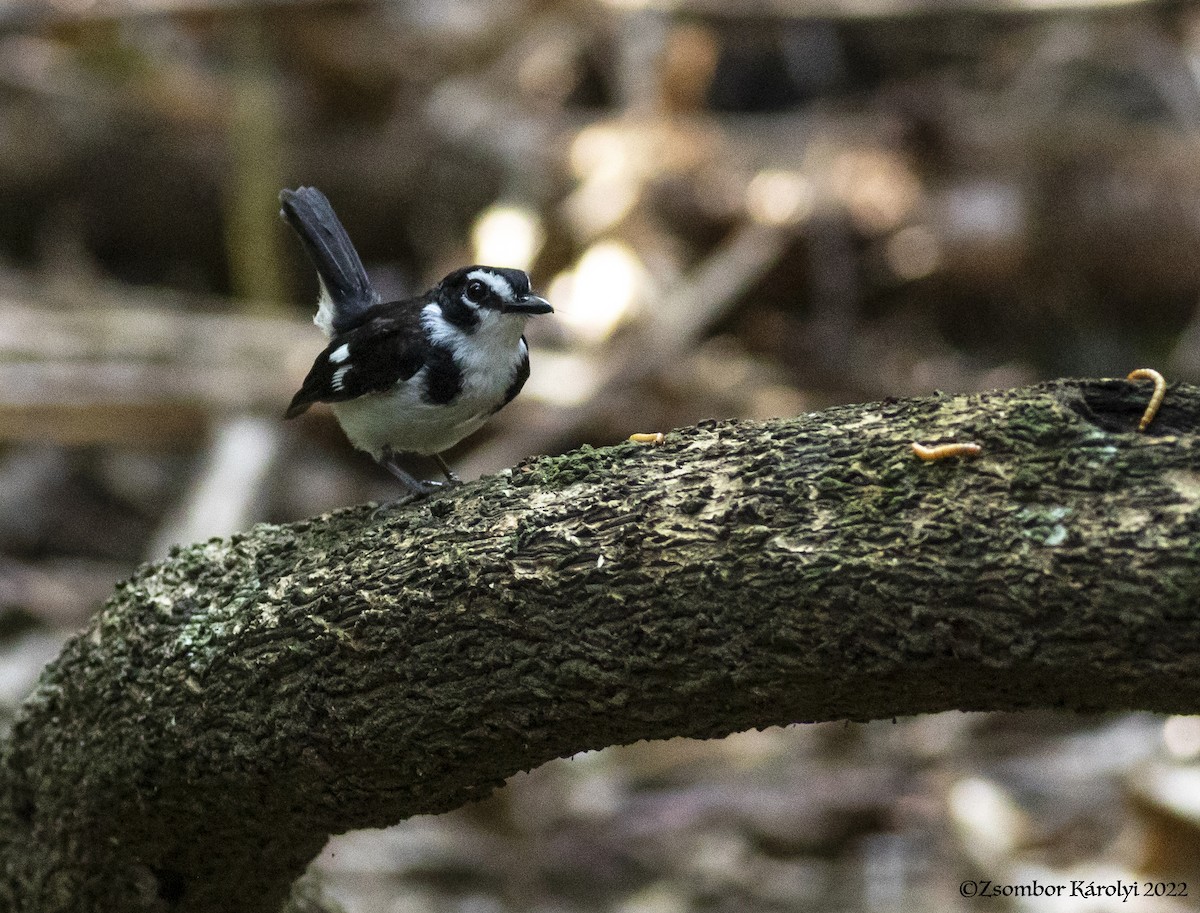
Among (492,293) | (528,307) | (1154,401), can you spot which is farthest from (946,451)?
(492,293)

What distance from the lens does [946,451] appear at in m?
2.38

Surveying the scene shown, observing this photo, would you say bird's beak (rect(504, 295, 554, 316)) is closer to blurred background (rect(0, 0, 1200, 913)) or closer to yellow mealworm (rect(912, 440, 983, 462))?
yellow mealworm (rect(912, 440, 983, 462))

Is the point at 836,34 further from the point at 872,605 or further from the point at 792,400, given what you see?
the point at 872,605

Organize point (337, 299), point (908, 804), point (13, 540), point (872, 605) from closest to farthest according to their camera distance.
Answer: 1. point (872, 605)
2. point (337, 299)
3. point (908, 804)
4. point (13, 540)

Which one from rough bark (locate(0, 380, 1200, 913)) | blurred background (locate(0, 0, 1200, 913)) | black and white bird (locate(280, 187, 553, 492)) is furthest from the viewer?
blurred background (locate(0, 0, 1200, 913))

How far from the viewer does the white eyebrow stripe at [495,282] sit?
13.9ft

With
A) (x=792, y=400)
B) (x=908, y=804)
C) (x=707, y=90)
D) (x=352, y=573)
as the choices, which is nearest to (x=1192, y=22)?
(x=707, y=90)

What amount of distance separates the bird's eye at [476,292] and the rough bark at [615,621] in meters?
1.16

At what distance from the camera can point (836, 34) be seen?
13148mm

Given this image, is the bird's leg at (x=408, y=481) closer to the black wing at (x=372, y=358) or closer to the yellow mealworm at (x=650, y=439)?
the black wing at (x=372, y=358)

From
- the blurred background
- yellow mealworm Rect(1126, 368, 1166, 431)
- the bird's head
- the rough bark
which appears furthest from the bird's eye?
the blurred background

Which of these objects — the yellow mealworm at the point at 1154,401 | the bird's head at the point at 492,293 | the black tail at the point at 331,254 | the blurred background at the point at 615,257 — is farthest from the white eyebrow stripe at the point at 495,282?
the blurred background at the point at 615,257

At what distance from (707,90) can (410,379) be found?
9343 millimetres

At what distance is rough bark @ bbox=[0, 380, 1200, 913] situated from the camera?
223cm
